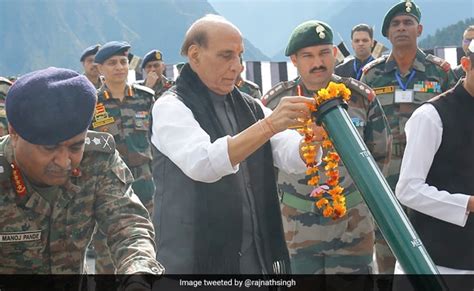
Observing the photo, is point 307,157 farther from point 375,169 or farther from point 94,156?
point 94,156

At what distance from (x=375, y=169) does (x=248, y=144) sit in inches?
22.2

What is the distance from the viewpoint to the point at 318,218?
4590 mm

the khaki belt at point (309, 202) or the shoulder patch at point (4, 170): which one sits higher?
the shoulder patch at point (4, 170)

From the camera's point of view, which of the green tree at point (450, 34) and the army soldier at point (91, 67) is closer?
the army soldier at point (91, 67)

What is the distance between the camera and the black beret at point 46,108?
2.34 meters

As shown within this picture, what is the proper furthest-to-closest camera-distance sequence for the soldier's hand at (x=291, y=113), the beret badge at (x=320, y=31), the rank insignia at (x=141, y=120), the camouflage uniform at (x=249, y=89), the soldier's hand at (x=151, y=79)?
the soldier's hand at (x=151, y=79), the camouflage uniform at (x=249, y=89), the rank insignia at (x=141, y=120), the beret badge at (x=320, y=31), the soldier's hand at (x=291, y=113)

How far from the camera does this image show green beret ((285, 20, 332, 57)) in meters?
4.55

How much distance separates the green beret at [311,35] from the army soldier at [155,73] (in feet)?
17.8

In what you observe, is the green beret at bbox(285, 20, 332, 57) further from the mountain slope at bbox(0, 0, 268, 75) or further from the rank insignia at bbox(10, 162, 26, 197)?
the mountain slope at bbox(0, 0, 268, 75)

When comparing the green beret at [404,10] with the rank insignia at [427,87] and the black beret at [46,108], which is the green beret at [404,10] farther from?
the black beret at [46,108]

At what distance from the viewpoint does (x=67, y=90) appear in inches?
94.6

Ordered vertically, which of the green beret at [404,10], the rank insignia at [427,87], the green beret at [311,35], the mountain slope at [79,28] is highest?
the green beret at [404,10]

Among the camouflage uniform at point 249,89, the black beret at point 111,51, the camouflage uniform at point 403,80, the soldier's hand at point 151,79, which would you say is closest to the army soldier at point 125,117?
the black beret at point 111,51

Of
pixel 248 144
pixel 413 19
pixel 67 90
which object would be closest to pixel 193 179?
pixel 248 144
